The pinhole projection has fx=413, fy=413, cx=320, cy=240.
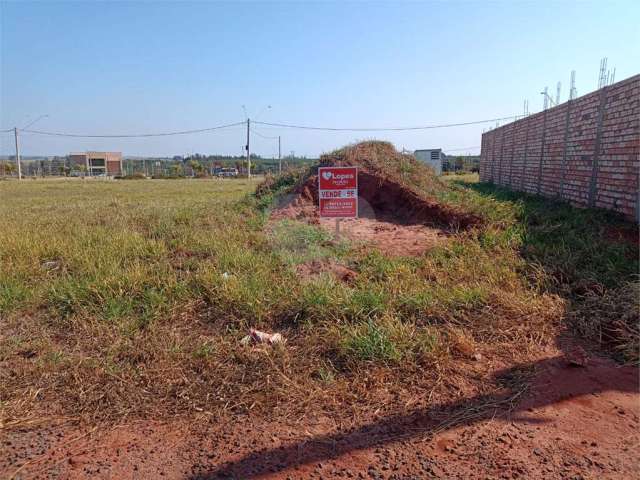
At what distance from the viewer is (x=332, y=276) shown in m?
4.52

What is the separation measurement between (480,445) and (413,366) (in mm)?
730

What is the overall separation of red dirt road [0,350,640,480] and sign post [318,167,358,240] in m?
3.72

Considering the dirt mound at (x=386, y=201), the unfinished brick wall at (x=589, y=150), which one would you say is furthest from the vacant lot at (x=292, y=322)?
the unfinished brick wall at (x=589, y=150)

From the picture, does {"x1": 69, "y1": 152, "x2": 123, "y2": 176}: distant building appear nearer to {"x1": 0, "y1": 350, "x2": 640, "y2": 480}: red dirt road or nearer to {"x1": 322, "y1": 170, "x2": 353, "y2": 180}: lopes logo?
{"x1": 322, "y1": 170, "x2": 353, "y2": 180}: lopes logo

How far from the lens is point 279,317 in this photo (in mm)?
3656

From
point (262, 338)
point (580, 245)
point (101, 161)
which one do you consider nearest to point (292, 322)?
point (262, 338)

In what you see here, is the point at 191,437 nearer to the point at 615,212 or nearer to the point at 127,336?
the point at 127,336

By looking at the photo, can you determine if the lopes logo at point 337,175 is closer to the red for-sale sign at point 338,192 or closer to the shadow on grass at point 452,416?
the red for-sale sign at point 338,192

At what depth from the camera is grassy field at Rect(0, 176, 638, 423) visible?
268 cm

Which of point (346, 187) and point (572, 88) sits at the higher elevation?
point (572, 88)

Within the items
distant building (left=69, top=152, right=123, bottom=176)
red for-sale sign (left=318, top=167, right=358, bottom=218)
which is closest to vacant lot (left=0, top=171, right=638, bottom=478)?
red for-sale sign (left=318, top=167, right=358, bottom=218)

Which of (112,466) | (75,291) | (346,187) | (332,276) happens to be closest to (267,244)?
(346,187)

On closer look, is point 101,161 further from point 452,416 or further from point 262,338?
point 452,416

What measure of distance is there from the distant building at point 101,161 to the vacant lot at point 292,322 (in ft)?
259
